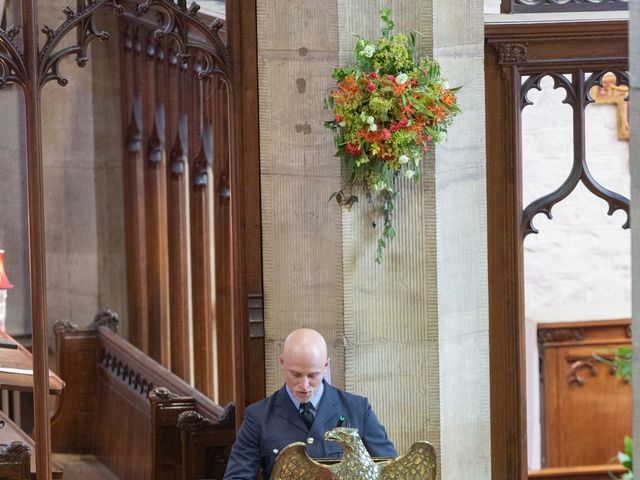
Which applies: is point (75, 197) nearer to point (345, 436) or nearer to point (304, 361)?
point (304, 361)

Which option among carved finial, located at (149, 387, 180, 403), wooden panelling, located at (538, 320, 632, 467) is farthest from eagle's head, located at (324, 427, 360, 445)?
wooden panelling, located at (538, 320, 632, 467)

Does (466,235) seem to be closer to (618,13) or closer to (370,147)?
(370,147)

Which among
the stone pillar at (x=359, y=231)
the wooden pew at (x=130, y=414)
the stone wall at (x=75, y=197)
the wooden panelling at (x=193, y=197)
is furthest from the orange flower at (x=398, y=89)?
the stone wall at (x=75, y=197)

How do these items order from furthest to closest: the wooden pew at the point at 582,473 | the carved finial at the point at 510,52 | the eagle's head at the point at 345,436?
the wooden pew at the point at 582,473
the carved finial at the point at 510,52
the eagle's head at the point at 345,436

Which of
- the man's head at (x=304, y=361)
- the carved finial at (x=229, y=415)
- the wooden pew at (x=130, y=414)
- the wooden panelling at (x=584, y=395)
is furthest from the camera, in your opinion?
the wooden panelling at (x=584, y=395)

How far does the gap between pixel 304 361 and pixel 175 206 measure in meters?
3.85

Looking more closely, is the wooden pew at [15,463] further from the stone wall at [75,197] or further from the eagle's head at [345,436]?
the stone wall at [75,197]

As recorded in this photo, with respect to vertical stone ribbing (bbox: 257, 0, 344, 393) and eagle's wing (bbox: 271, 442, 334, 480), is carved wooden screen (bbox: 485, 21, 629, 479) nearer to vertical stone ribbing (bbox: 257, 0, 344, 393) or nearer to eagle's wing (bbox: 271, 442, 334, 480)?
vertical stone ribbing (bbox: 257, 0, 344, 393)

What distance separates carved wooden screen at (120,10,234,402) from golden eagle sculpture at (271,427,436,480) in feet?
9.51

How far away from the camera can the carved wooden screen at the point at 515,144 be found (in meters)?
6.50

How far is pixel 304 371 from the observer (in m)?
4.95

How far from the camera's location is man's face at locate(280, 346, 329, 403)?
16.2ft

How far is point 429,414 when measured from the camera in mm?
6117

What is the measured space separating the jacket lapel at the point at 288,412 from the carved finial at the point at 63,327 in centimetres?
365
